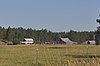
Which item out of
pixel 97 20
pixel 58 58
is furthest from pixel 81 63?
pixel 97 20

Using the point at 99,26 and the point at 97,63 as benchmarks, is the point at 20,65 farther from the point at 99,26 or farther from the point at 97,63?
the point at 99,26

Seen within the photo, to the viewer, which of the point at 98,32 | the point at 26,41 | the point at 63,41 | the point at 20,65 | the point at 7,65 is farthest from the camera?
the point at 63,41

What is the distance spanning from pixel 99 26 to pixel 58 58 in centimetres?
4025

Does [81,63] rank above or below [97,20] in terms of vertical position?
below

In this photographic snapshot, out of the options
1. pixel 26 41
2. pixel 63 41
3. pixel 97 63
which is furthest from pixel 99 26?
pixel 63 41

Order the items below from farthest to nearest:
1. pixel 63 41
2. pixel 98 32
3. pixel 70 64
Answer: pixel 63 41, pixel 98 32, pixel 70 64

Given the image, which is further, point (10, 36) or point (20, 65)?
point (10, 36)

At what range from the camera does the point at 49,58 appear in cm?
1395

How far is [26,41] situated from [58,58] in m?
145

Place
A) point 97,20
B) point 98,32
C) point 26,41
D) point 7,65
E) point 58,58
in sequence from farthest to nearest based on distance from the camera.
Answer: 1. point 26,41
2. point 98,32
3. point 97,20
4. point 7,65
5. point 58,58

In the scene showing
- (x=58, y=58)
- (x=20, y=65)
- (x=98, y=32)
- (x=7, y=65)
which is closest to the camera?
(x=58, y=58)

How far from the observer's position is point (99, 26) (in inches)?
2104

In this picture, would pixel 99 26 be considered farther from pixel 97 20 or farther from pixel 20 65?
pixel 20 65

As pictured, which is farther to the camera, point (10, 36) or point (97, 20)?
Result: point (10, 36)
